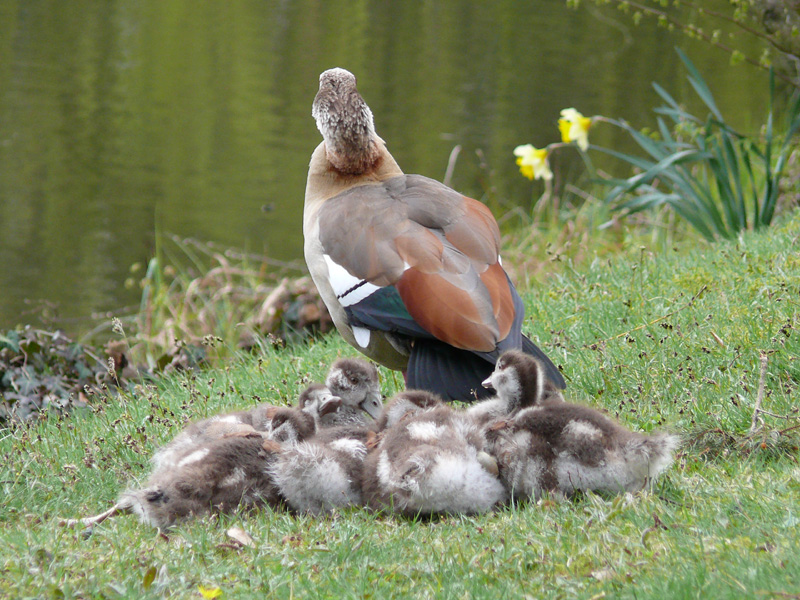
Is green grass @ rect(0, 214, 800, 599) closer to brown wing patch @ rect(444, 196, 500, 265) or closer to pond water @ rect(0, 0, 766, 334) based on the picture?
brown wing patch @ rect(444, 196, 500, 265)

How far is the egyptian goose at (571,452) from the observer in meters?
3.68

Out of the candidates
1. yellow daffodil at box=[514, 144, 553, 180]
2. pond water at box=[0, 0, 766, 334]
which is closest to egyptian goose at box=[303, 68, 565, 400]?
yellow daffodil at box=[514, 144, 553, 180]

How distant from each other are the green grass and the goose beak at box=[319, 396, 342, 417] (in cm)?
61

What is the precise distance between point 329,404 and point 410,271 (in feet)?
2.67

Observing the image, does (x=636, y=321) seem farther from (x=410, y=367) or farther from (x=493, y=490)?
(x=493, y=490)

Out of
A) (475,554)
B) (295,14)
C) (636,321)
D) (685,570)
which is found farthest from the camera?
(295,14)

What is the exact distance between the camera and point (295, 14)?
2412 centimetres

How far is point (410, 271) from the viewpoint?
15.7 ft

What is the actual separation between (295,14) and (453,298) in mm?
20951

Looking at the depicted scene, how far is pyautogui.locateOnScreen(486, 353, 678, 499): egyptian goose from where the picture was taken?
368cm

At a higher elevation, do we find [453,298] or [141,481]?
[453,298]

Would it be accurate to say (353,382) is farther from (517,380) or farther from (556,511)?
(556,511)

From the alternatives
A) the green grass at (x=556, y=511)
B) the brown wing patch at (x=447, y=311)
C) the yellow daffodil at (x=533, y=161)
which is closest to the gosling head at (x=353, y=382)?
the brown wing patch at (x=447, y=311)

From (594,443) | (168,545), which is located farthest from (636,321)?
(168,545)
